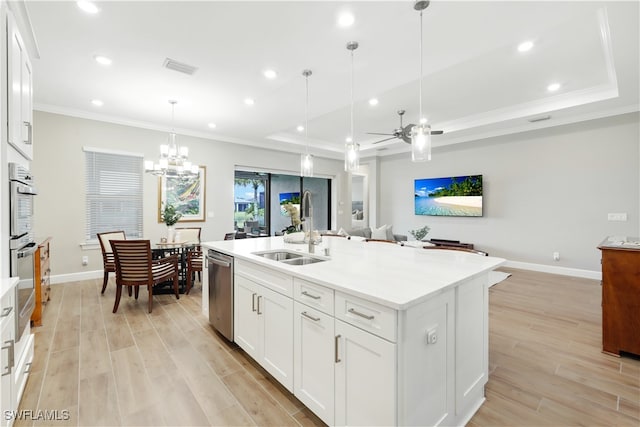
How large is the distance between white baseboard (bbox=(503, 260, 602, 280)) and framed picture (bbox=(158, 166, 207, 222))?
576cm

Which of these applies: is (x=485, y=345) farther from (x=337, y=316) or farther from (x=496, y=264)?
(x=337, y=316)

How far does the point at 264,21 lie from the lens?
7.81 feet

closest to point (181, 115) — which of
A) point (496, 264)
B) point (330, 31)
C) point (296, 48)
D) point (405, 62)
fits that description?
point (296, 48)

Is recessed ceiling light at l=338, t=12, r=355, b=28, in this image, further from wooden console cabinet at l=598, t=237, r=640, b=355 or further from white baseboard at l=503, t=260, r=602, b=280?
white baseboard at l=503, t=260, r=602, b=280

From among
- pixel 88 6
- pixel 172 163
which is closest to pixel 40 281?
pixel 172 163

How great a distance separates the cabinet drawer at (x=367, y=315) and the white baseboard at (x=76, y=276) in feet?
17.0

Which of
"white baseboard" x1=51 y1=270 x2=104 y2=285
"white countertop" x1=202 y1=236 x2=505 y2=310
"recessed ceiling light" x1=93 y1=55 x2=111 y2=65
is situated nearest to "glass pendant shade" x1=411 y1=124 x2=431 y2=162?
"white countertop" x1=202 y1=236 x2=505 y2=310

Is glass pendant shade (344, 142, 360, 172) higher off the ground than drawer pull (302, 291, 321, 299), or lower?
higher

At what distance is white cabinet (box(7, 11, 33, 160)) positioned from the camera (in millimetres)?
1722

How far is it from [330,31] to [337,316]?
238cm

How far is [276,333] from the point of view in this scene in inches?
76.5

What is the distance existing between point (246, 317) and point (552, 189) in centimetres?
590

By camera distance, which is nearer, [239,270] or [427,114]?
[239,270]

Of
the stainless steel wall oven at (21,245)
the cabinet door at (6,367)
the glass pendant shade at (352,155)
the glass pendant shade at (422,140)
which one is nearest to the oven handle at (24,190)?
the stainless steel wall oven at (21,245)
